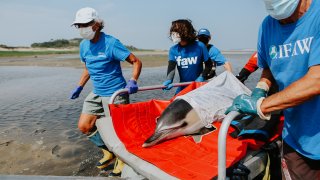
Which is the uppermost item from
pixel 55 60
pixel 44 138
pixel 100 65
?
pixel 100 65

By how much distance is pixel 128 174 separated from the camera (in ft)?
10.1

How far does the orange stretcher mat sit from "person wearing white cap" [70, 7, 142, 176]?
0.45 meters

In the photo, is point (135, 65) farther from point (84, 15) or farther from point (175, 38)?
point (175, 38)

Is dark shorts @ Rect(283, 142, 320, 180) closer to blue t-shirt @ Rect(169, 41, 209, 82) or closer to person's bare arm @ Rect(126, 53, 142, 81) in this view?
person's bare arm @ Rect(126, 53, 142, 81)

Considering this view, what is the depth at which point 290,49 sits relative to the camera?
74.3 inches

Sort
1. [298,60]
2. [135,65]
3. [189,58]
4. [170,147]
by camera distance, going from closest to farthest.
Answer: [298,60] → [170,147] → [135,65] → [189,58]

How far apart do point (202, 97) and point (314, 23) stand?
1.67m

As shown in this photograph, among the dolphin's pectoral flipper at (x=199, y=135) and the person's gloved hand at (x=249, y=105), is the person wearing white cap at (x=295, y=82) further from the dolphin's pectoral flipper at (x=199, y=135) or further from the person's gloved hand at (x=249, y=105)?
the dolphin's pectoral flipper at (x=199, y=135)

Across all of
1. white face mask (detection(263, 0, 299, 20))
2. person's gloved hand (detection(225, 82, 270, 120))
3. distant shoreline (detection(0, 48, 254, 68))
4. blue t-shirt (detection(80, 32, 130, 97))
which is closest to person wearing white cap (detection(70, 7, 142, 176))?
blue t-shirt (detection(80, 32, 130, 97))

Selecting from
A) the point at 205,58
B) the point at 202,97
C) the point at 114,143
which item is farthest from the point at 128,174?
the point at 205,58

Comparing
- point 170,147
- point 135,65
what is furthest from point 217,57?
point 170,147

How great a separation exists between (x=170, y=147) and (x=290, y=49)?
1.62m

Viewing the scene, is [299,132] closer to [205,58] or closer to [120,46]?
[120,46]

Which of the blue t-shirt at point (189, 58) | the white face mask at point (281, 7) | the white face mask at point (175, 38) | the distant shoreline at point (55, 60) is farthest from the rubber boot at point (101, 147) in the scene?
the distant shoreline at point (55, 60)
